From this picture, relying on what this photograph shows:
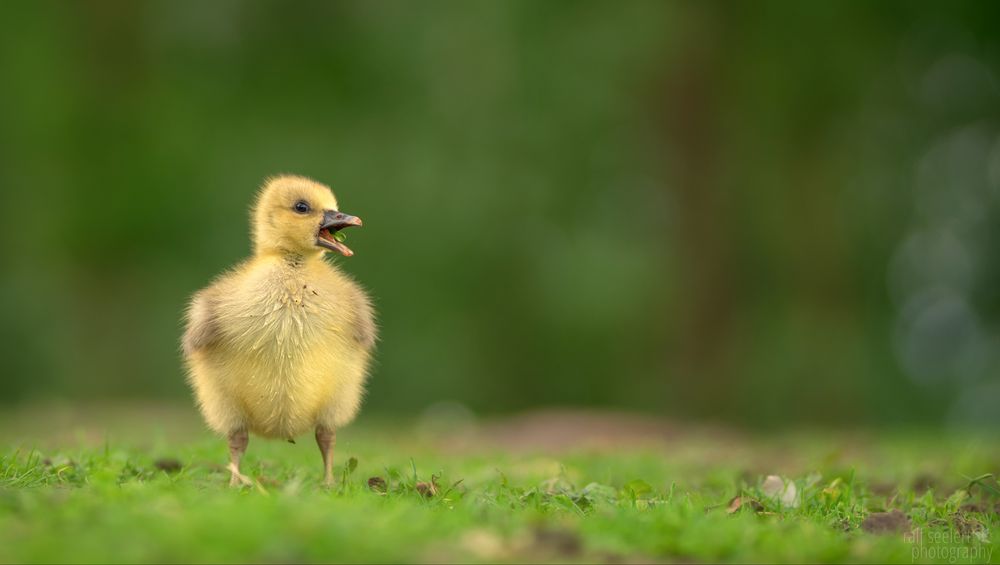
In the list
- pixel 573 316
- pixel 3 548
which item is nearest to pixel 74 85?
pixel 573 316

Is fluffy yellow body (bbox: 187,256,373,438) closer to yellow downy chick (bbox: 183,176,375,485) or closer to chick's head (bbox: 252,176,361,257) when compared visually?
yellow downy chick (bbox: 183,176,375,485)

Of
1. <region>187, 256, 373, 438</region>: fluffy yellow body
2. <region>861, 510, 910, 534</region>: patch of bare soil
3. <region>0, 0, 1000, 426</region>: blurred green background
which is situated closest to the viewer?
<region>861, 510, 910, 534</region>: patch of bare soil

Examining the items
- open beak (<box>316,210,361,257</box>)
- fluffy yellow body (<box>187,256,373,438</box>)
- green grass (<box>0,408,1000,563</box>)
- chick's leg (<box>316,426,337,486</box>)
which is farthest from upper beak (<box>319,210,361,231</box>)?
green grass (<box>0,408,1000,563</box>)

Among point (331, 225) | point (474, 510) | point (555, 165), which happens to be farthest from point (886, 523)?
point (555, 165)

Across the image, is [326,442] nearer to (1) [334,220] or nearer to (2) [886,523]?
(1) [334,220]

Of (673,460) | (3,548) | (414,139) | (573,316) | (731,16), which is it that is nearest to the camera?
(3,548)

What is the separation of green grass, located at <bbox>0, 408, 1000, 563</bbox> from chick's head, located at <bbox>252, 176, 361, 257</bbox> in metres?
1.22

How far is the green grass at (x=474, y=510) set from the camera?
4.31 meters

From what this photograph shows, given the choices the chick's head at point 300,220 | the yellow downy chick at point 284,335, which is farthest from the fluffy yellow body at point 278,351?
A: the chick's head at point 300,220

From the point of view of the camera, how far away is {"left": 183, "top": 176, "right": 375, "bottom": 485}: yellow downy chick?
6.11 metres

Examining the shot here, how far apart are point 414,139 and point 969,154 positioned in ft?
30.7

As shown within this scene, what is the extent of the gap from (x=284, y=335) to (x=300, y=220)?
2.37 ft

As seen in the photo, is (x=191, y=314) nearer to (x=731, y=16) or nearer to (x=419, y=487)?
(x=419, y=487)

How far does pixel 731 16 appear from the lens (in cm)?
1756
